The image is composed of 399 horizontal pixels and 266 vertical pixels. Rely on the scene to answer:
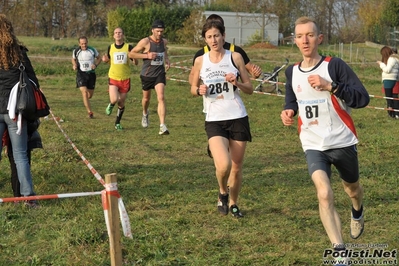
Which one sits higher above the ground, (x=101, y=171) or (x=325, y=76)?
(x=325, y=76)

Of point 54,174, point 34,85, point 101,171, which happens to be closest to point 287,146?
point 101,171

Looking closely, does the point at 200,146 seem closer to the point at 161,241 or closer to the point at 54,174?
the point at 54,174

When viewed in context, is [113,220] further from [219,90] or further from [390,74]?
[390,74]

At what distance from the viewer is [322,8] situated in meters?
63.2

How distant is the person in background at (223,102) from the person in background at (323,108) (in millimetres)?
1334

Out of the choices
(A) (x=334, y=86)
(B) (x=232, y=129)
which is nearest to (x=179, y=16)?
(B) (x=232, y=129)

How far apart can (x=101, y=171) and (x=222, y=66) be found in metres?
3.16

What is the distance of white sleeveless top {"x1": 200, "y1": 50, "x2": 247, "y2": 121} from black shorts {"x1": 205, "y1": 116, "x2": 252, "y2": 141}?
0.15 ft

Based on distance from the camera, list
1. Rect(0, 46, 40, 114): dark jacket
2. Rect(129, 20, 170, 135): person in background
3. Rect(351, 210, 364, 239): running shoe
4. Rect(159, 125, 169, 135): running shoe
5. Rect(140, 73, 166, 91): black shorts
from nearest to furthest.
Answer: Rect(351, 210, 364, 239): running shoe → Rect(0, 46, 40, 114): dark jacket → Rect(129, 20, 170, 135): person in background → Rect(140, 73, 166, 91): black shorts → Rect(159, 125, 169, 135): running shoe

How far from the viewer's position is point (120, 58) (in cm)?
1381

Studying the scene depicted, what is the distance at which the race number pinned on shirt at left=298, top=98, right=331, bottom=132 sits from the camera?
17.7 ft

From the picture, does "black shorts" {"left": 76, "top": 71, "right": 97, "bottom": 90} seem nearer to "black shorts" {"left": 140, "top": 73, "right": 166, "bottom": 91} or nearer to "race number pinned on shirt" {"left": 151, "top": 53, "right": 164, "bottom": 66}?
"black shorts" {"left": 140, "top": 73, "right": 166, "bottom": 91}

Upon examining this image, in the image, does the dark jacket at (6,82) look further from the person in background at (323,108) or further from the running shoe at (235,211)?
the person in background at (323,108)

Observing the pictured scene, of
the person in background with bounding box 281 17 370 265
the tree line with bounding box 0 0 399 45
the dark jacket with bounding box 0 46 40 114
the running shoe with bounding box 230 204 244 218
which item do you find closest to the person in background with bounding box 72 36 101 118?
the dark jacket with bounding box 0 46 40 114
